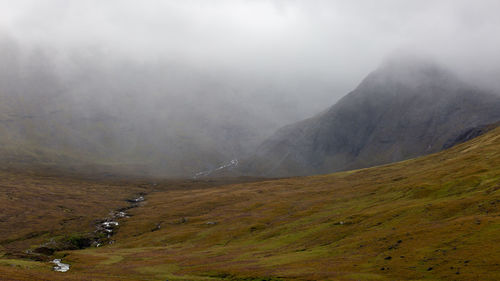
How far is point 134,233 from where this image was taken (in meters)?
141

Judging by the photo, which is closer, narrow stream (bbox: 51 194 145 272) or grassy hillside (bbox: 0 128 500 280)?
grassy hillside (bbox: 0 128 500 280)

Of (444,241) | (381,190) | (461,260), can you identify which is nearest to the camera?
(461,260)

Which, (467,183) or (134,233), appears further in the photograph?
(134,233)

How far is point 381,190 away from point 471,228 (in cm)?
7327

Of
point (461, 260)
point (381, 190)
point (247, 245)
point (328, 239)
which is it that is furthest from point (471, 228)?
point (381, 190)

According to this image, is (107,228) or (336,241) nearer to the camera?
(336,241)

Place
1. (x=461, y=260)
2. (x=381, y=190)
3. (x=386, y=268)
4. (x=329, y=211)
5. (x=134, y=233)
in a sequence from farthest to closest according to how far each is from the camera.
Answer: (x=134, y=233) < (x=381, y=190) < (x=329, y=211) < (x=386, y=268) < (x=461, y=260)

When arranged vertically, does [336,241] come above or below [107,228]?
above

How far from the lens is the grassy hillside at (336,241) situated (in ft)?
167

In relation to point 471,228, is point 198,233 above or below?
below

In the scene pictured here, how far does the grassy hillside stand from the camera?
167 feet

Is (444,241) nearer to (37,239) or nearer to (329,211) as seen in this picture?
(329,211)

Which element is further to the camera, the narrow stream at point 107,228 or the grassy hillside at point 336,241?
the narrow stream at point 107,228

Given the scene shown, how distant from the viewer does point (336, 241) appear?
7719 cm
